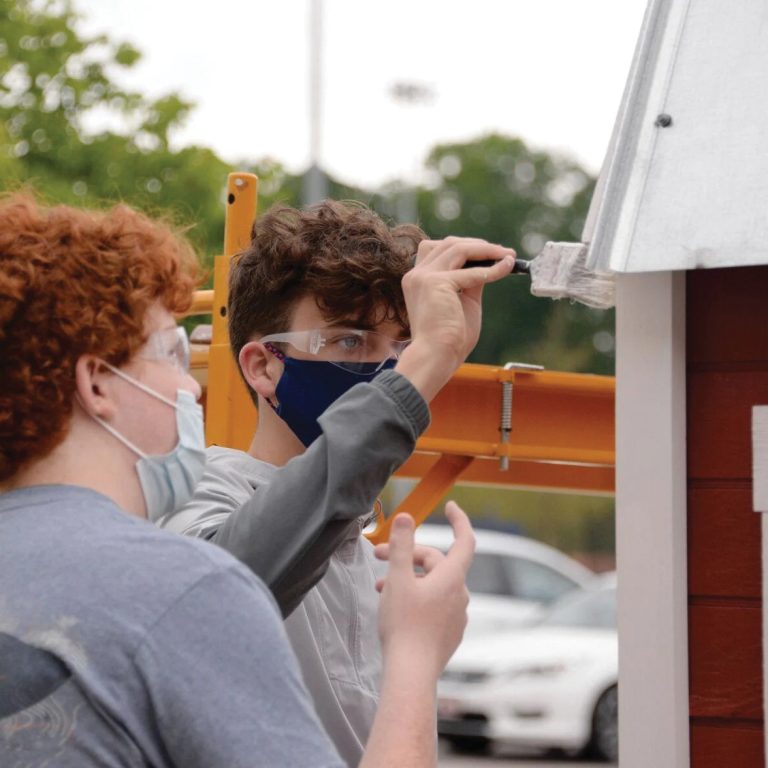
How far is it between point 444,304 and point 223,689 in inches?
33.8

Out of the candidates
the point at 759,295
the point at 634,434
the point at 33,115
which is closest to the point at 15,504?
the point at 634,434

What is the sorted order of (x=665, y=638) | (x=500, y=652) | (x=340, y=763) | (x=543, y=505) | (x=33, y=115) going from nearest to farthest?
(x=340, y=763)
(x=665, y=638)
(x=500, y=652)
(x=33, y=115)
(x=543, y=505)

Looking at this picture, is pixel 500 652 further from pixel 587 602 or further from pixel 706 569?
pixel 706 569

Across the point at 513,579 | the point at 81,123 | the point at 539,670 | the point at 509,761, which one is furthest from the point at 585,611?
the point at 81,123

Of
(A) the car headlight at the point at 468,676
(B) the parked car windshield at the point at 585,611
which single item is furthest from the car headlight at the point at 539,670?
(B) the parked car windshield at the point at 585,611

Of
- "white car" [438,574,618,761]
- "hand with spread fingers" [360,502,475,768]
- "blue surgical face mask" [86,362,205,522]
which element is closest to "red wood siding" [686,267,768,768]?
"hand with spread fingers" [360,502,475,768]

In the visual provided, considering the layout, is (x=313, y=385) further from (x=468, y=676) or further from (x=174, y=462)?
(x=468, y=676)

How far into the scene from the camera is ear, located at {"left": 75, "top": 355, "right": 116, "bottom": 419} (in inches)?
64.5

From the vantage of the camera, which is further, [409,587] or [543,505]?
[543,505]

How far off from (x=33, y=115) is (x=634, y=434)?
14.4 metres

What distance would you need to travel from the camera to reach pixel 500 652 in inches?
482

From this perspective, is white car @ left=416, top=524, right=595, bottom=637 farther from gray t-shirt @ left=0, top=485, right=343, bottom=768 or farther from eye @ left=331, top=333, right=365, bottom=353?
gray t-shirt @ left=0, top=485, right=343, bottom=768

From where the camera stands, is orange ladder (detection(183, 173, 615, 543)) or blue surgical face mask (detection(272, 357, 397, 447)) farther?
orange ladder (detection(183, 173, 615, 543))

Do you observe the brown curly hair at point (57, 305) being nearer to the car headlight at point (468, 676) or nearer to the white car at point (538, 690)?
the white car at point (538, 690)
